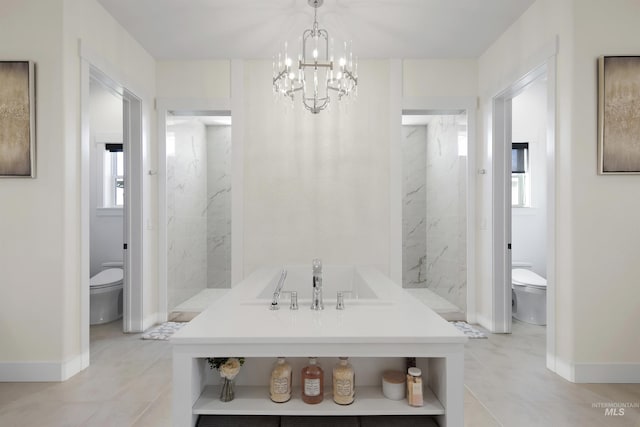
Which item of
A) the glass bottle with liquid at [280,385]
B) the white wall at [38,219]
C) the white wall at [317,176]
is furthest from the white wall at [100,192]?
the glass bottle with liquid at [280,385]

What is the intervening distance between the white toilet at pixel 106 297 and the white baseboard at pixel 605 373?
3915mm

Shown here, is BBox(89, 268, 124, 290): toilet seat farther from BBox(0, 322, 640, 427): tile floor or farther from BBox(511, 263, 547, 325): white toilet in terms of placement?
BBox(511, 263, 547, 325): white toilet

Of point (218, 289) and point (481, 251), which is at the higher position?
point (481, 251)

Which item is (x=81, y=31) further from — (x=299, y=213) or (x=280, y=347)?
(x=280, y=347)

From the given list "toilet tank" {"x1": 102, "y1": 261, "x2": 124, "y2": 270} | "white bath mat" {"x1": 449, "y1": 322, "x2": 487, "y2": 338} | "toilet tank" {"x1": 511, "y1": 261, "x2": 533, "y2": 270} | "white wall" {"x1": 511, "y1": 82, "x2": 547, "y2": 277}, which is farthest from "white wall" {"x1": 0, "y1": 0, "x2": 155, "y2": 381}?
"white wall" {"x1": 511, "y1": 82, "x2": 547, "y2": 277}

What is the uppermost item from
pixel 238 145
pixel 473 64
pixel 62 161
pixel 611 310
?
pixel 473 64

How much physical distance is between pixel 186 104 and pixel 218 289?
293cm

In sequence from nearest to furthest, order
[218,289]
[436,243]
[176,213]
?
[176,213]
[436,243]
[218,289]

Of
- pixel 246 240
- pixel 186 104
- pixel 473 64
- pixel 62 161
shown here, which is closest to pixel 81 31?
pixel 62 161

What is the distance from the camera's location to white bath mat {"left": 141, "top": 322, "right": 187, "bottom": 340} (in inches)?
136

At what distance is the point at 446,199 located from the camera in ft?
16.2

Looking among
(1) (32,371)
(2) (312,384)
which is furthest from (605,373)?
(1) (32,371)

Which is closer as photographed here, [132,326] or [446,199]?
[132,326]

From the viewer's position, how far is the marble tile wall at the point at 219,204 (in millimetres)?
5965
